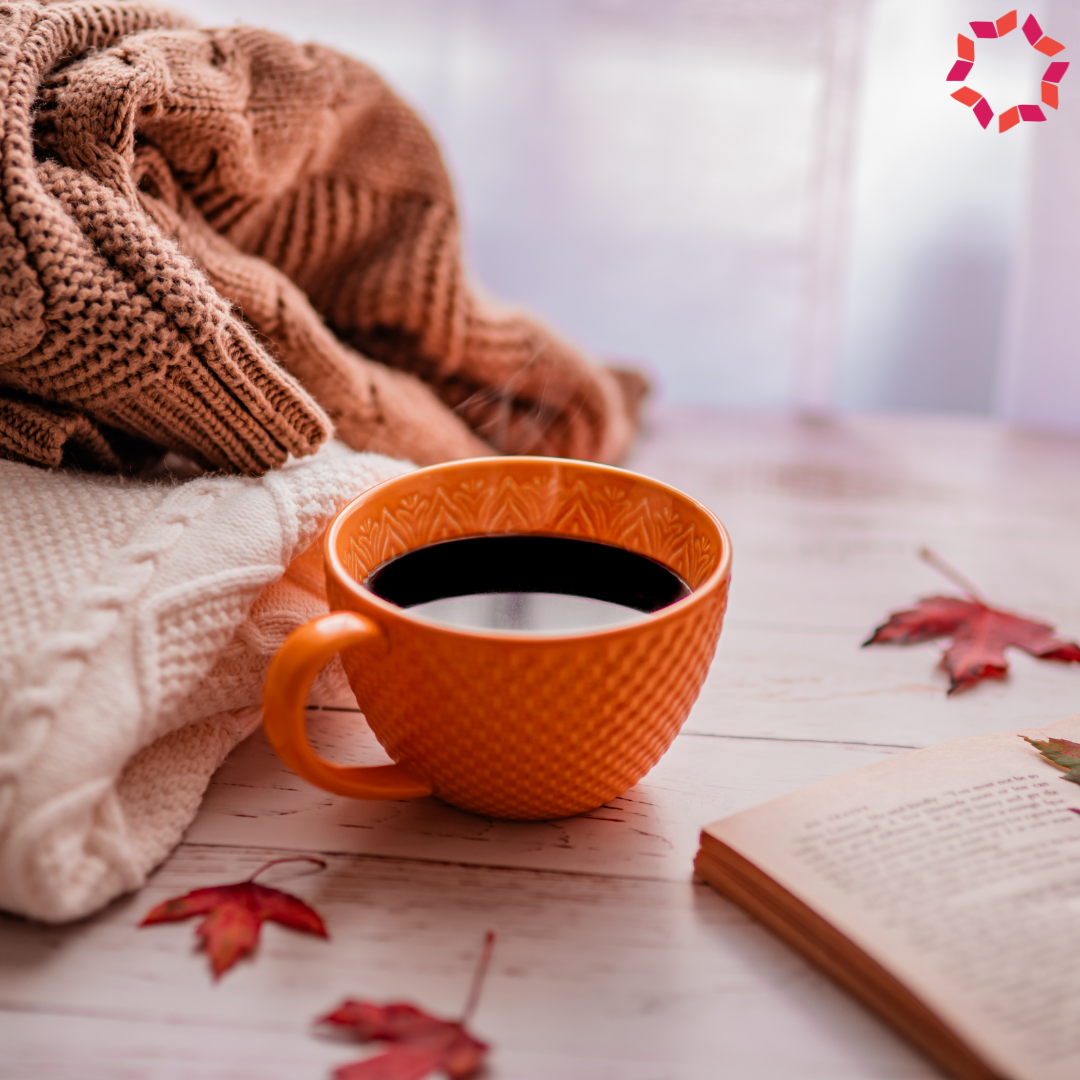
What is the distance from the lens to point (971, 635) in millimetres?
641

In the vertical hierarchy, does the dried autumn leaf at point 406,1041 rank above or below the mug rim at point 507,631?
below

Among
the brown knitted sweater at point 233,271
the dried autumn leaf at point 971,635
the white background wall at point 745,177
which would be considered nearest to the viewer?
the brown knitted sweater at point 233,271

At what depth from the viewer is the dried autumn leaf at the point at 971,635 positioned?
60cm

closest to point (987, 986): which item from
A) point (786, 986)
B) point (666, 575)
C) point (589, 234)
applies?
point (786, 986)

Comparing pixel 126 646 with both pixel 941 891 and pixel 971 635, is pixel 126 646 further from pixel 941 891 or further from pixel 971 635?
pixel 971 635

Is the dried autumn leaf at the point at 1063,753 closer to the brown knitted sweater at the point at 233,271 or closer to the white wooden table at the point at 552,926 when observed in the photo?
the white wooden table at the point at 552,926

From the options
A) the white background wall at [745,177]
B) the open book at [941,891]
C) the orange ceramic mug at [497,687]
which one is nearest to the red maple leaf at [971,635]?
the open book at [941,891]

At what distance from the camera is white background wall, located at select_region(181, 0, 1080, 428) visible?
3.40ft

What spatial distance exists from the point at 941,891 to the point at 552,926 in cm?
16

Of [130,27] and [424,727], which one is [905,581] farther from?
[130,27]

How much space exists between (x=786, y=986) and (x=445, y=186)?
59 centimetres

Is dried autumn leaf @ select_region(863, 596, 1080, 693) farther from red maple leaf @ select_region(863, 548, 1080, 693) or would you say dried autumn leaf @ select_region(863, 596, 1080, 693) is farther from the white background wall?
the white background wall

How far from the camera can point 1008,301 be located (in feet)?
3.65

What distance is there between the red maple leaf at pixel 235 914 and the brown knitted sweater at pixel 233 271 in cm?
22
